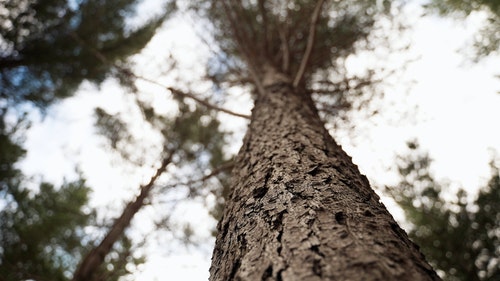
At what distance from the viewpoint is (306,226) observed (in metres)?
0.92

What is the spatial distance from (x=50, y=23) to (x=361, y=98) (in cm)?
627

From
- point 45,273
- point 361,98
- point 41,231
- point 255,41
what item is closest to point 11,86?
point 41,231

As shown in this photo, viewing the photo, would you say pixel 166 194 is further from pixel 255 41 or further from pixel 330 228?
pixel 330 228

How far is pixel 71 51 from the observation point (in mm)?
6746

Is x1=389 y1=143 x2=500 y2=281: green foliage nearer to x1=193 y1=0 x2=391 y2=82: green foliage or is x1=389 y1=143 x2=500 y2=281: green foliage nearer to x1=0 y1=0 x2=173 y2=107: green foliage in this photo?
x1=193 y1=0 x2=391 y2=82: green foliage

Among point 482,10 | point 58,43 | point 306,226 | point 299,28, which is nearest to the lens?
point 306,226

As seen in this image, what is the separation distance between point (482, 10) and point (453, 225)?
375 cm

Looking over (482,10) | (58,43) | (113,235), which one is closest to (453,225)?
(482,10)

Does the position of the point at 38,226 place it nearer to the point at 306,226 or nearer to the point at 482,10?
the point at 306,226

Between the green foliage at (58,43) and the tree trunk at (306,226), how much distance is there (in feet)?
18.7

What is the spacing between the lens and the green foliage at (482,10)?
126 inches

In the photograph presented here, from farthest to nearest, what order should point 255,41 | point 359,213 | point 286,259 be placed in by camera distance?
point 255,41 → point 359,213 → point 286,259

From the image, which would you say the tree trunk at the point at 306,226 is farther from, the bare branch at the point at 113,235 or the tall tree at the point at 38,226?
the tall tree at the point at 38,226

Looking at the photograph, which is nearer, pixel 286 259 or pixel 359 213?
pixel 286 259
